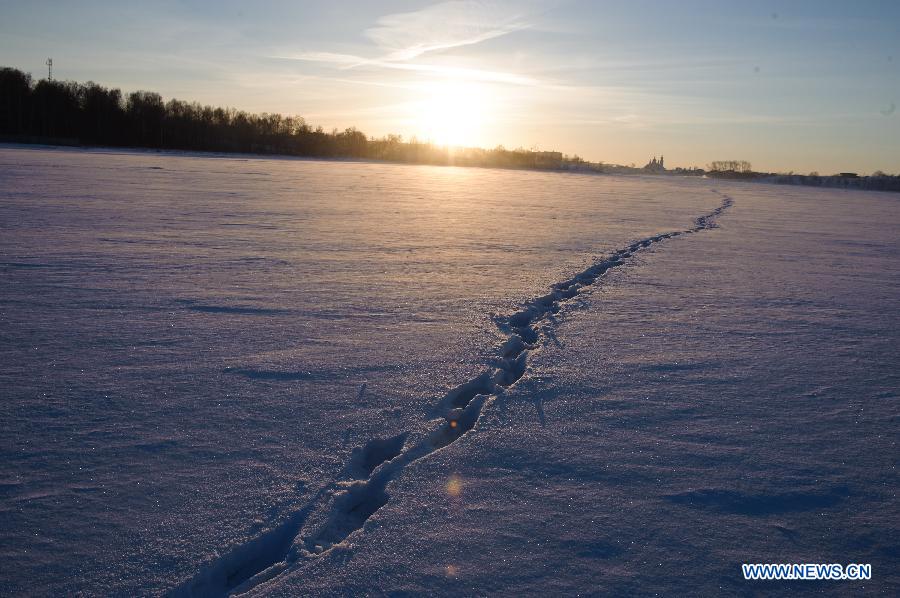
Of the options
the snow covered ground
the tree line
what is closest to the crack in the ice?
the snow covered ground

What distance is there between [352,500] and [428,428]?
53cm

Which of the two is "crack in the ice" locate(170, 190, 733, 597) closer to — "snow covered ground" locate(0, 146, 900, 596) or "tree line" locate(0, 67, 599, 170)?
"snow covered ground" locate(0, 146, 900, 596)

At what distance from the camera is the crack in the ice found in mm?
1584

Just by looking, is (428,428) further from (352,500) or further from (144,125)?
(144,125)

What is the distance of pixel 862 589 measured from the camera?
62.3 inches

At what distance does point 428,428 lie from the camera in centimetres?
238

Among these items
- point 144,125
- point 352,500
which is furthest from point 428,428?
point 144,125

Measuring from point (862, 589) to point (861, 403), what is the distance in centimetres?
147

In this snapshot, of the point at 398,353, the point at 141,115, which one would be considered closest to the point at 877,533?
the point at 398,353

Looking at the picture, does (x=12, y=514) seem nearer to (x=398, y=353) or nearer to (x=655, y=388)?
(x=398, y=353)

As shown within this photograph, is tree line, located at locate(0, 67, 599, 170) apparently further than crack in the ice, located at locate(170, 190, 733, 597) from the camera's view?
Yes

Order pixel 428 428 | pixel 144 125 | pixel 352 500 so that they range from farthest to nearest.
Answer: pixel 144 125
pixel 428 428
pixel 352 500

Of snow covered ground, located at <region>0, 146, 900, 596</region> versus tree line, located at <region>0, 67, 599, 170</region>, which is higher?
tree line, located at <region>0, 67, 599, 170</region>

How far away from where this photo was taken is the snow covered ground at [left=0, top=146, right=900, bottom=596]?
1.64m
